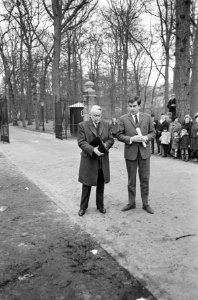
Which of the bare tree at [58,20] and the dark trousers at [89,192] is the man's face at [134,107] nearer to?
the dark trousers at [89,192]

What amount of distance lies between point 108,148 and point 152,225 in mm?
1391

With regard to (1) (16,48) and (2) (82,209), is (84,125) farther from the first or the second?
(1) (16,48)

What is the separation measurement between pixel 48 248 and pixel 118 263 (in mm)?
966

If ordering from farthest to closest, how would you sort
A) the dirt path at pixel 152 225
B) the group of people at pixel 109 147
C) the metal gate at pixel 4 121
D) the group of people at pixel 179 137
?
1. the metal gate at pixel 4 121
2. the group of people at pixel 179 137
3. the group of people at pixel 109 147
4. the dirt path at pixel 152 225

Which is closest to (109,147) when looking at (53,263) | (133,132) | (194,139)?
(133,132)

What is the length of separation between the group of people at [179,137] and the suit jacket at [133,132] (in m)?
5.48

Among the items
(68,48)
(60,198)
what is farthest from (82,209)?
(68,48)

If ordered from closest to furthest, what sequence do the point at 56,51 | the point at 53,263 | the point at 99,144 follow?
the point at 53,263 < the point at 99,144 < the point at 56,51

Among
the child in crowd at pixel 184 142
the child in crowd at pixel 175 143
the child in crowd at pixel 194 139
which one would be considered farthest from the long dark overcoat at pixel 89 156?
the child in crowd at pixel 175 143

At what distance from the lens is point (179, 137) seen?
10.8 metres

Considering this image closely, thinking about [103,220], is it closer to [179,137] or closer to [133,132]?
[133,132]

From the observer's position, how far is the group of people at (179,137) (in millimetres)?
10367

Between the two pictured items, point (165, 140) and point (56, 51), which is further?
point (56, 51)

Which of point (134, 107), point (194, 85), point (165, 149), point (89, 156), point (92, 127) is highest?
point (194, 85)
